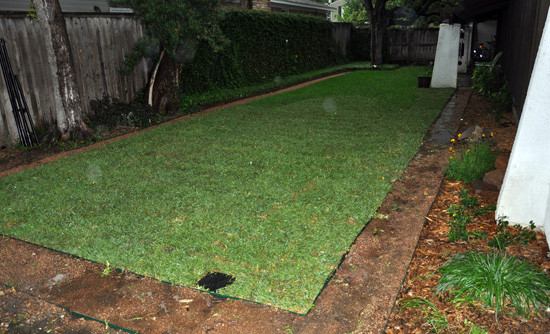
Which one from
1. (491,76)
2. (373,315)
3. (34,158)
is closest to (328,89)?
(491,76)

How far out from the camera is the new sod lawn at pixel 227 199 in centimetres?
323

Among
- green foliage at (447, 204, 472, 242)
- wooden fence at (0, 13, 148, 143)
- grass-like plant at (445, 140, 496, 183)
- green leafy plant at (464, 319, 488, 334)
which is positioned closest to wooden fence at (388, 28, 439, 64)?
wooden fence at (0, 13, 148, 143)

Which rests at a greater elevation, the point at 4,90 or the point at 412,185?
the point at 4,90

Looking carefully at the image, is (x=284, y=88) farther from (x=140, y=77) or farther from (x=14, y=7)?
(x=14, y=7)

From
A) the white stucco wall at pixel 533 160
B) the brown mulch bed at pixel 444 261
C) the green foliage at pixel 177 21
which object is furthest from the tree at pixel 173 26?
the white stucco wall at pixel 533 160

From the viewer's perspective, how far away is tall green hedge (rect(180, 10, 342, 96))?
37.6 feet

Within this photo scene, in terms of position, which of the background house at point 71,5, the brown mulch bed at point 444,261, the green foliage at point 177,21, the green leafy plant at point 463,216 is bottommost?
the brown mulch bed at point 444,261

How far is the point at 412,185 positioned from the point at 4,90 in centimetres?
646

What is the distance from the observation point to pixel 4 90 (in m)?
6.60

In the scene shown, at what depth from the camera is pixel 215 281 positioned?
9.84ft

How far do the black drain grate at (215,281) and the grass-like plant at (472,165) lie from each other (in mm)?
3223

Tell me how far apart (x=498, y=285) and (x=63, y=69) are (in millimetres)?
7087

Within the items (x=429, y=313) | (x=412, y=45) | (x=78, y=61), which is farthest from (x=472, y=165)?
(x=412, y=45)

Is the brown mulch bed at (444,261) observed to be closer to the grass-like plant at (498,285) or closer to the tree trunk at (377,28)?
the grass-like plant at (498,285)
